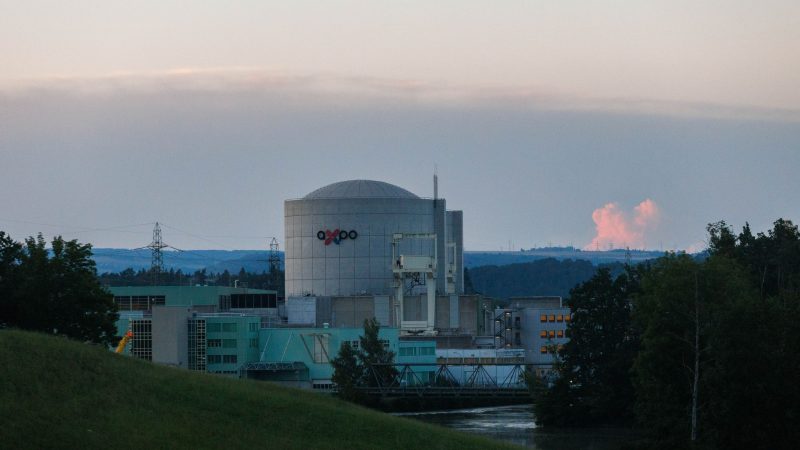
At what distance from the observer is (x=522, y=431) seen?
420 feet

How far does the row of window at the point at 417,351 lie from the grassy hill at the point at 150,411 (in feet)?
309

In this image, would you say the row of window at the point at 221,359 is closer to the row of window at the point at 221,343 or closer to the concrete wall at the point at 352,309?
the row of window at the point at 221,343

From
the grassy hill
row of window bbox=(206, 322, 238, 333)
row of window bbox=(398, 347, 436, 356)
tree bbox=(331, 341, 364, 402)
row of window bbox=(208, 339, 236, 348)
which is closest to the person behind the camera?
the grassy hill

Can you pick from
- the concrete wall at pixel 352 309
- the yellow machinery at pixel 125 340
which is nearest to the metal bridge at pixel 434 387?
the yellow machinery at pixel 125 340

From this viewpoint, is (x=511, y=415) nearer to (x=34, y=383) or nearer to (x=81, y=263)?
(x=81, y=263)

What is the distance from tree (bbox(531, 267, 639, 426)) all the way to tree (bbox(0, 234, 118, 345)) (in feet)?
121

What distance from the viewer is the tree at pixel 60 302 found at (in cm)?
11125

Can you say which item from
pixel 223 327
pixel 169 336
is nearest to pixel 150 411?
pixel 169 336

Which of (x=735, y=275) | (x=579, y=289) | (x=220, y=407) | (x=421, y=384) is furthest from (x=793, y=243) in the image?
(x=220, y=407)

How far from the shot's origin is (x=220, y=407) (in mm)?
66812

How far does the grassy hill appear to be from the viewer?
5703 centimetres

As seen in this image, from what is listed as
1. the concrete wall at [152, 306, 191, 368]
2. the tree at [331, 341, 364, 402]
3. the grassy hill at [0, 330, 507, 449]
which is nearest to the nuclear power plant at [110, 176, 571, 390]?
the concrete wall at [152, 306, 191, 368]

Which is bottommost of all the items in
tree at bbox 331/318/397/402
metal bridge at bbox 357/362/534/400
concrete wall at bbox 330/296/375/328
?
metal bridge at bbox 357/362/534/400

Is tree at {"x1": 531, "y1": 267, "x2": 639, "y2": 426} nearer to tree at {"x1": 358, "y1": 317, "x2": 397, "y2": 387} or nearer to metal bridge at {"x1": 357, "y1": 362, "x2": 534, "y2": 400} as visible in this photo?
metal bridge at {"x1": 357, "y1": 362, "x2": 534, "y2": 400}
